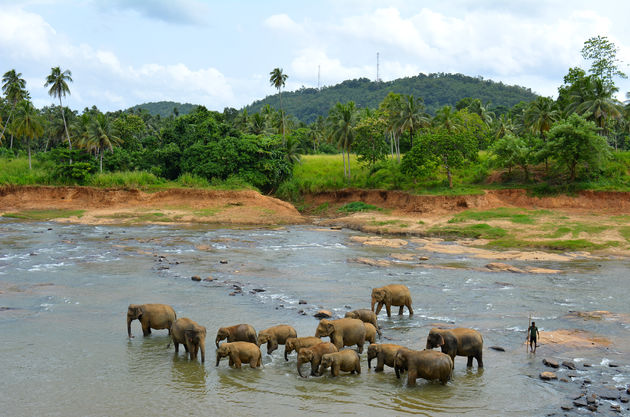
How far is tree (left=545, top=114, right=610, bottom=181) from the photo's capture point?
42.2 m

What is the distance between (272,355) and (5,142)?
9238 centimetres

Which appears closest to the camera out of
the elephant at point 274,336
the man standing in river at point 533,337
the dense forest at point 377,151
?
the elephant at point 274,336

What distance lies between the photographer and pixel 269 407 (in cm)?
1029

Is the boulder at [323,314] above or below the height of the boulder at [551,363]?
above

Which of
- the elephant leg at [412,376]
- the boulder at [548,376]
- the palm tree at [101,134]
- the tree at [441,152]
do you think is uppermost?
the palm tree at [101,134]

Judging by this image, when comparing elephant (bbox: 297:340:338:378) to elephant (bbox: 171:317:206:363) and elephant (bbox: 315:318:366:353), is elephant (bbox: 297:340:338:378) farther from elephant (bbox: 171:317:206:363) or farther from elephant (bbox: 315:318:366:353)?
elephant (bbox: 171:317:206:363)

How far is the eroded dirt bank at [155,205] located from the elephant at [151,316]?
31.2m

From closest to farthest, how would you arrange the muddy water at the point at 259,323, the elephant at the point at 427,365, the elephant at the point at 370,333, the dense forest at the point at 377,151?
the muddy water at the point at 259,323
the elephant at the point at 427,365
the elephant at the point at 370,333
the dense forest at the point at 377,151

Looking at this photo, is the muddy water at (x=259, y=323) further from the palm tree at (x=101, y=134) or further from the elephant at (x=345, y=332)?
the palm tree at (x=101, y=134)

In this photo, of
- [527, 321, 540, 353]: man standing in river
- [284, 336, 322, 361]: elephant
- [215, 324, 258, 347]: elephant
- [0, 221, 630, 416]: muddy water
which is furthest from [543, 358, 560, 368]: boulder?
[215, 324, 258, 347]: elephant

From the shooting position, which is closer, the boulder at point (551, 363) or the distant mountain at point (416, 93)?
the boulder at point (551, 363)

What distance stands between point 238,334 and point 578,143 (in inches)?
1508

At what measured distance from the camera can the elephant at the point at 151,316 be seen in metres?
14.5

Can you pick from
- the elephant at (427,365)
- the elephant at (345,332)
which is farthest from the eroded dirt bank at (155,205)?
the elephant at (427,365)
